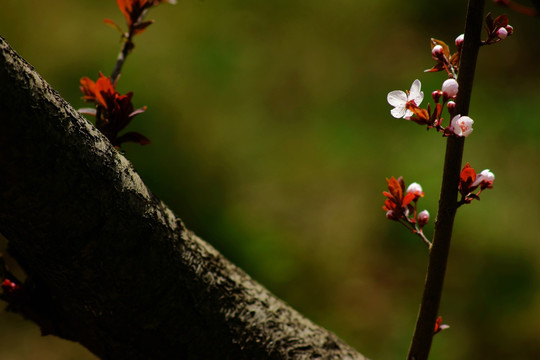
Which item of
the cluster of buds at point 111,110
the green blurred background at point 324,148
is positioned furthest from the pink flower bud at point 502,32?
the green blurred background at point 324,148

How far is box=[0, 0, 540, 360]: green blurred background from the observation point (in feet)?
6.06

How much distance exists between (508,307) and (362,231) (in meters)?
0.63

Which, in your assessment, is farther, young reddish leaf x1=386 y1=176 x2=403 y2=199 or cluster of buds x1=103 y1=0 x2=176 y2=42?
cluster of buds x1=103 y1=0 x2=176 y2=42

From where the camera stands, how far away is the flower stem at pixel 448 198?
1.77 ft

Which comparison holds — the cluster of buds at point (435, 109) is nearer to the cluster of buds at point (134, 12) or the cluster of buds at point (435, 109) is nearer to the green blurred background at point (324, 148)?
the cluster of buds at point (134, 12)

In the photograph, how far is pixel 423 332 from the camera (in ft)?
2.22

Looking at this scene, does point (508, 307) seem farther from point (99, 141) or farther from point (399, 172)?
point (99, 141)

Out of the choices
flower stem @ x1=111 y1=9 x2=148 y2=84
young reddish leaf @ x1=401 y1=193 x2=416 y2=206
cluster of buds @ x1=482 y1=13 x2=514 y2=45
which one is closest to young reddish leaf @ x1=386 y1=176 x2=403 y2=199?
young reddish leaf @ x1=401 y1=193 x2=416 y2=206

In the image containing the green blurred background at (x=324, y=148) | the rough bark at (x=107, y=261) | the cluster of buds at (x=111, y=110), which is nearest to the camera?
the rough bark at (x=107, y=261)

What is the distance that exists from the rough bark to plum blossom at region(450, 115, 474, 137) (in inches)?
15.5

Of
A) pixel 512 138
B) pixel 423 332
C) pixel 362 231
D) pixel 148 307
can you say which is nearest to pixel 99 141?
pixel 148 307

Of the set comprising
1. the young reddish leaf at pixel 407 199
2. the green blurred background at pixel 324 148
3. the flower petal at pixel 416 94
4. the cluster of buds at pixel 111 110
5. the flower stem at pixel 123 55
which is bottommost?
the cluster of buds at pixel 111 110

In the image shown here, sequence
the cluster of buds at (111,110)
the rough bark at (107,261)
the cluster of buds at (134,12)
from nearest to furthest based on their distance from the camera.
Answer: the rough bark at (107,261) < the cluster of buds at (111,110) < the cluster of buds at (134,12)

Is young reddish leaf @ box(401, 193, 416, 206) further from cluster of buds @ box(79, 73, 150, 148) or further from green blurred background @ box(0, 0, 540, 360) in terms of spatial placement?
green blurred background @ box(0, 0, 540, 360)
